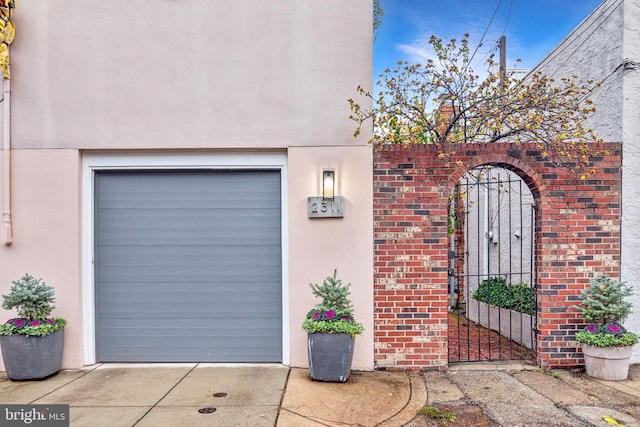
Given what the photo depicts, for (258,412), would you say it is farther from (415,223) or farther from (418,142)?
(418,142)

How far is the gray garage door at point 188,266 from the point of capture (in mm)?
5078

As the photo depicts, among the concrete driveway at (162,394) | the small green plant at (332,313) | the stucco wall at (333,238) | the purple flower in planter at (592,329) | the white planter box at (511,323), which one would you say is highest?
the stucco wall at (333,238)

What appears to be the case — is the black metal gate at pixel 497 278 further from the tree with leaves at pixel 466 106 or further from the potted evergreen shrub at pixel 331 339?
the potted evergreen shrub at pixel 331 339

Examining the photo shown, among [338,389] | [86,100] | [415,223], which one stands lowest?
[338,389]

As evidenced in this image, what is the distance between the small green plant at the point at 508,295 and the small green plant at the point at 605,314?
2.60ft

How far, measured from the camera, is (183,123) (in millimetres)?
4914

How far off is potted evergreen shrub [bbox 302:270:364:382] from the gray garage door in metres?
0.81

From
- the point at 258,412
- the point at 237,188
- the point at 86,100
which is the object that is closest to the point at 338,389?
the point at 258,412

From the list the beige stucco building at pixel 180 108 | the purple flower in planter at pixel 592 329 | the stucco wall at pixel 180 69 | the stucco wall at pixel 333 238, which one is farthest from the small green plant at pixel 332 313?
the purple flower in planter at pixel 592 329

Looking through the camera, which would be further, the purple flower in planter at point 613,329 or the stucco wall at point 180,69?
the stucco wall at point 180,69

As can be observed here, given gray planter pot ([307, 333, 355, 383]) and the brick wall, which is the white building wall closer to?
the brick wall

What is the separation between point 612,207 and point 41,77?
6865 mm

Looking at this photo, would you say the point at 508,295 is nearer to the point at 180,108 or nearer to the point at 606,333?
the point at 606,333

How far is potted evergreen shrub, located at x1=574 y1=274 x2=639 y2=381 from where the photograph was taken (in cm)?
437
